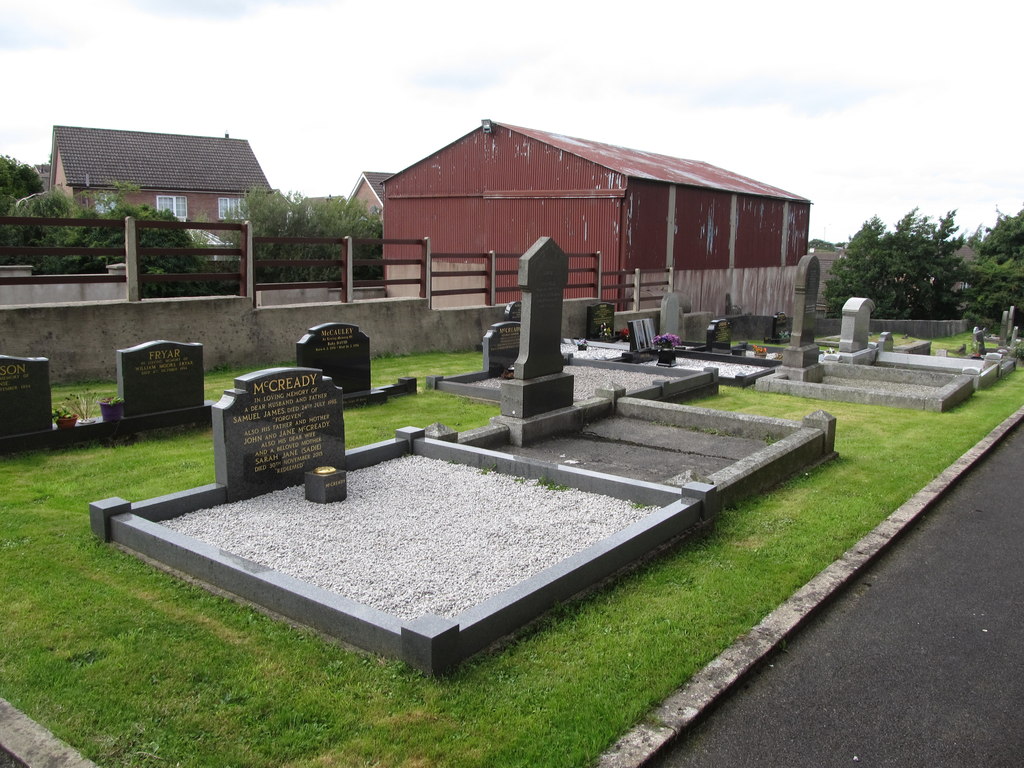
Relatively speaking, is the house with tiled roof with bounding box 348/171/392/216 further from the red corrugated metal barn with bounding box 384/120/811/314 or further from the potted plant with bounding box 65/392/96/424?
the potted plant with bounding box 65/392/96/424

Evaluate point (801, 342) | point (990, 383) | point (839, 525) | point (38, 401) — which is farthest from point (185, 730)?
point (990, 383)

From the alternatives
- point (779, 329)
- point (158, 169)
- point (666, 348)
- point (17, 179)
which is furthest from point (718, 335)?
point (158, 169)

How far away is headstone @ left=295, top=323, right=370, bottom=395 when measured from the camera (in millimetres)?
10984

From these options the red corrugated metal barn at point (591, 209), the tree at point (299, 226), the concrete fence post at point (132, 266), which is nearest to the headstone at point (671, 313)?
the red corrugated metal barn at point (591, 209)

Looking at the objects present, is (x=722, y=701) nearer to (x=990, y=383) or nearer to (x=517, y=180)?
(x=990, y=383)

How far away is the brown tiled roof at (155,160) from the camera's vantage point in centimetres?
3969

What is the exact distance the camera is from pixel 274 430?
23.7 ft

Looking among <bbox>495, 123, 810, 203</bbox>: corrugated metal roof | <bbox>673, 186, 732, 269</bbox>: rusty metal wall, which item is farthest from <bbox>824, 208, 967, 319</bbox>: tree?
<bbox>673, 186, 732, 269</bbox>: rusty metal wall

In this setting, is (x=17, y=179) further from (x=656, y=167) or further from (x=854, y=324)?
(x=854, y=324)

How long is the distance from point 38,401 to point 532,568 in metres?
5.86

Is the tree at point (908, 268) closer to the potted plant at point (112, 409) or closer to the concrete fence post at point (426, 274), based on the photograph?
the concrete fence post at point (426, 274)

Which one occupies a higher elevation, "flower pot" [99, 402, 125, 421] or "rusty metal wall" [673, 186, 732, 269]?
"rusty metal wall" [673, 186, 732, 269]

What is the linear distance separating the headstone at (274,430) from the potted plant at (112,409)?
8.97 feet

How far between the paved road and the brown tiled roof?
40840 mm
